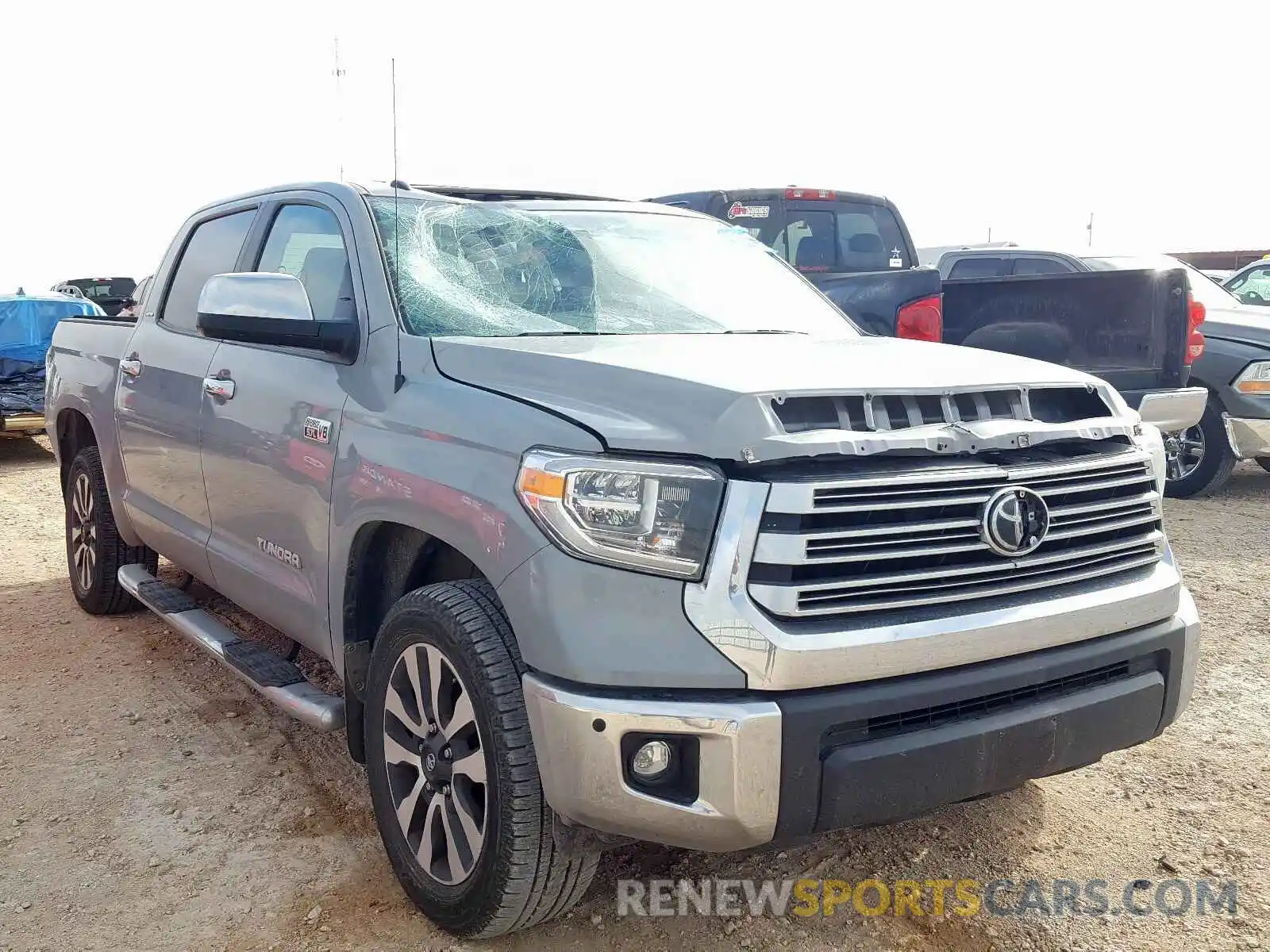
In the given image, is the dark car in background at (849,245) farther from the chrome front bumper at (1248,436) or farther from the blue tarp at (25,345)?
the blue tarp at (25,345)

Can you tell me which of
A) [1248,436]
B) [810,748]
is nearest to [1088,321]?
[1248,436]

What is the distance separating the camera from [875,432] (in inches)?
92.1

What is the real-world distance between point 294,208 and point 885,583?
2535 mm

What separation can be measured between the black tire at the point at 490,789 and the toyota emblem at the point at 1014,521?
1050mm

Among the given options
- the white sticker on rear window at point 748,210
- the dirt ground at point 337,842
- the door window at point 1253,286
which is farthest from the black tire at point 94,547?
the door window at point 1253,286

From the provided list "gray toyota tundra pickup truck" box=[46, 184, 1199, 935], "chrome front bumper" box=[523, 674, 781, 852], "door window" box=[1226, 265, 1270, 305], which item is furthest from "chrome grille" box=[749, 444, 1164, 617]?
"door window" box=[1226, 265, 1270, 305]

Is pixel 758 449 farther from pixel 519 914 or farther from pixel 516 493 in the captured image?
pixel 519 914

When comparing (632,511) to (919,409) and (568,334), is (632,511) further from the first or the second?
(568,334)

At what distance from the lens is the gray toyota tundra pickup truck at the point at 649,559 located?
221 cm

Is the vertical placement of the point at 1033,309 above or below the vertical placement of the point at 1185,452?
above

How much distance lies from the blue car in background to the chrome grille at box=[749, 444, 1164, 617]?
33.7 ft

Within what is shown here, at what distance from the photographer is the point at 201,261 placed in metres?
4.47

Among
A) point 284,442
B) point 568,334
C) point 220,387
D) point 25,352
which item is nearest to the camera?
point 568,334

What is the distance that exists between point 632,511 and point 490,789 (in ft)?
2.33
